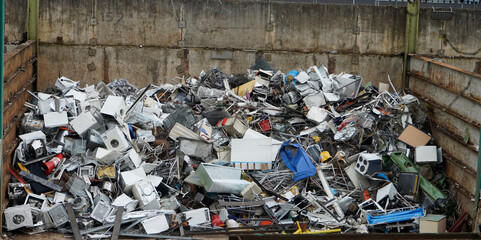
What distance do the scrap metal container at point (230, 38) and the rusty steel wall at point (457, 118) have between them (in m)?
1.13

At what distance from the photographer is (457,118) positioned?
16406mm

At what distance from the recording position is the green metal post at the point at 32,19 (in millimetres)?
19531

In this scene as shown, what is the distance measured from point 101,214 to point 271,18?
856 cm

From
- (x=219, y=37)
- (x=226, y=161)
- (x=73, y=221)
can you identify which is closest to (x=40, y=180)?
(x=73, y=221)

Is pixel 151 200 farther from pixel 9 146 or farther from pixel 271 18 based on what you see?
pixel 271 18

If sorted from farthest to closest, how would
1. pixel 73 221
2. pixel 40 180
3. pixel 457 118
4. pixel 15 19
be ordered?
pixel 15 19
pixel 457 118
pixel 40 180
pixel 73 221

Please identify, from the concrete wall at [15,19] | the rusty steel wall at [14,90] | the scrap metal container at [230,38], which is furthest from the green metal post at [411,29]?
the concrete wall at [15,19]

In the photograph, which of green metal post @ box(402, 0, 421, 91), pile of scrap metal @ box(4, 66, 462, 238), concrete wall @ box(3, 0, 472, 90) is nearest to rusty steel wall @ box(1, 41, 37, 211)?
pile of scrap metal @ box(4, 66, 462, 238)

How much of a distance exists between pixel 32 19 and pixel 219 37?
532cm

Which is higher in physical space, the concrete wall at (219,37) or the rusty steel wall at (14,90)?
the concrete wall at (219,37)

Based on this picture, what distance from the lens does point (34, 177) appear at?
1511cm

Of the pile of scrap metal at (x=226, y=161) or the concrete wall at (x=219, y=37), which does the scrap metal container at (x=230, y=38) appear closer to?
the concrete wall at (x=219, y=37)

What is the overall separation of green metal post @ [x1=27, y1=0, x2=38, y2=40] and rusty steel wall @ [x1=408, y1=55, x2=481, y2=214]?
1088 cm

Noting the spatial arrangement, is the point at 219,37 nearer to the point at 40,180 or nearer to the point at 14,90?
the point at 14,90
